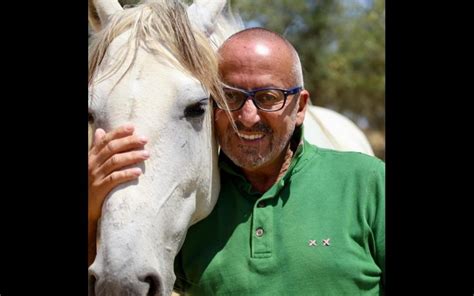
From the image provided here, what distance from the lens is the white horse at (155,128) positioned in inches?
74.7

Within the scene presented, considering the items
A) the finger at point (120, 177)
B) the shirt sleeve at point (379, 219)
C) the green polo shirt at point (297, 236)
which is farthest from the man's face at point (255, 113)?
the finger at point (120, 177)

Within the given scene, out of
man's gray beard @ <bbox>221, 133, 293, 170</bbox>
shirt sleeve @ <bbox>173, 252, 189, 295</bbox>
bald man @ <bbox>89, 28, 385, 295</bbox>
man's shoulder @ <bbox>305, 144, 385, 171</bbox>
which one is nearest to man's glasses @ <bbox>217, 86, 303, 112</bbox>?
bald man @ <bbox>89, 28, 385, 295</bbox>

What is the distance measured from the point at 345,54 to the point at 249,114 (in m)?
8.74

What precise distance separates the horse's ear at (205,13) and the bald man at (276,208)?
180 millimetres

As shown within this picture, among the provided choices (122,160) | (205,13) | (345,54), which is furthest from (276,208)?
(345,54)

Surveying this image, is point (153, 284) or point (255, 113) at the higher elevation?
point (255, 113)

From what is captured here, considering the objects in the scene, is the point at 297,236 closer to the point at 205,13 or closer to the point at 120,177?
the point at 120,177

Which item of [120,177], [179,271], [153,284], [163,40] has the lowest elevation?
[179,271]

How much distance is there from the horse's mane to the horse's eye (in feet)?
0.20

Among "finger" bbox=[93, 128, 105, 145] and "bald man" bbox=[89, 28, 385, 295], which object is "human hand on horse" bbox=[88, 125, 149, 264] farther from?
"bald man" bbox=[89, 28, 385, 295]

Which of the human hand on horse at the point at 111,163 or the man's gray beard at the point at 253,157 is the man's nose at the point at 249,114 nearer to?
the man's gray beard at the point at 253,157

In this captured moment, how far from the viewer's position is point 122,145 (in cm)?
196

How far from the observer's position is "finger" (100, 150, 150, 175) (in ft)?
6.41
